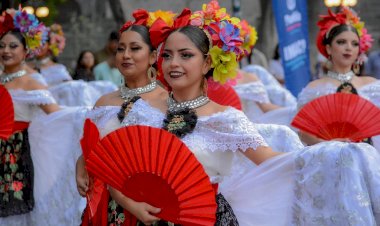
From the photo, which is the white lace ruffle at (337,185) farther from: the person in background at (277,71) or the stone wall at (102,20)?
the stone wall at (102,20)

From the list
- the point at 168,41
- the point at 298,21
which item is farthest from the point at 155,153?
the point at 298,21

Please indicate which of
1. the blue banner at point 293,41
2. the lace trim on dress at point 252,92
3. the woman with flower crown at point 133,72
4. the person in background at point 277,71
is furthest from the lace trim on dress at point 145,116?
the person in background at point 277,71

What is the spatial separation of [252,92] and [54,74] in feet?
9.08

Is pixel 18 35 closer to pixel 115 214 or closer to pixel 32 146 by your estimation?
pixel 32 146

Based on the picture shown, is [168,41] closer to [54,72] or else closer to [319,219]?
[319,219]

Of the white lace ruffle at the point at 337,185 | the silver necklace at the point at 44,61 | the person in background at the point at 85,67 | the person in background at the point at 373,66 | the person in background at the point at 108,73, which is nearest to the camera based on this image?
the white lace ruffle at the point at 337,185

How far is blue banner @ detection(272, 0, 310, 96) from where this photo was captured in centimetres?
1011

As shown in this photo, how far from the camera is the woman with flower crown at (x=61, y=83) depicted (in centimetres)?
1008

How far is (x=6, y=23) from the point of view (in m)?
7.49

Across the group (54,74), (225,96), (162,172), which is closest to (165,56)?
(162,172)

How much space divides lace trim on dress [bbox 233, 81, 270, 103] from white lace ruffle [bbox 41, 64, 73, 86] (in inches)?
101

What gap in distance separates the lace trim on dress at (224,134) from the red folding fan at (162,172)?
1.10 ft

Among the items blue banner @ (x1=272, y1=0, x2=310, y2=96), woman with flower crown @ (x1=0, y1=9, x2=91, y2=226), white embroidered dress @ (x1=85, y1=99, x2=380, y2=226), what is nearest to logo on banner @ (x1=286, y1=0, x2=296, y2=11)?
blue banner @ (x1=272, y1=0, x2=310, y2=96)

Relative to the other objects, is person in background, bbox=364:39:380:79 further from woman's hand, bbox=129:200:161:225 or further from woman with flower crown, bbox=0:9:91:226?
woman's hand, bbox=129:200:161:225
